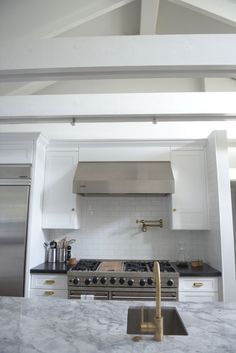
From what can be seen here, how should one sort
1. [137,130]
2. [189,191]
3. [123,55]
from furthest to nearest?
[137,130]
[189,191]
[123,55]

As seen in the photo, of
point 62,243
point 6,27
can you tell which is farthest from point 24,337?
point 6,27

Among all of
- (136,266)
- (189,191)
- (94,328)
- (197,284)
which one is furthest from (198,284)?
(94,328)

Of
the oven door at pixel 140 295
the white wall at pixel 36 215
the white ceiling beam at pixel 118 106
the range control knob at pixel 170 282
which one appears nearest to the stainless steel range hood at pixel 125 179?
the white wall at pixel 36 215

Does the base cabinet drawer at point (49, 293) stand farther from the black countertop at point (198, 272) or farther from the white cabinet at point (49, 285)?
the black countertop at point (198, 272)

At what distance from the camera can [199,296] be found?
291cm

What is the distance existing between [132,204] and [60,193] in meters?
1.06

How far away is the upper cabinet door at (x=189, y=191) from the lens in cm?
331

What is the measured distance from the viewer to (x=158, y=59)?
4.63 ft

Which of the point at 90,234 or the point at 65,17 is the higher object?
the point at 65,17

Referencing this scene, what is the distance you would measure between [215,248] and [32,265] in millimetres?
2250

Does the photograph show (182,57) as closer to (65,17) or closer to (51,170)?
(65,17)

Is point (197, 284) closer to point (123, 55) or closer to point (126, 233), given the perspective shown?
point (126, 233)

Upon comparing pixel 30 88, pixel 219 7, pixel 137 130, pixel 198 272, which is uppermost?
pixel 219 7

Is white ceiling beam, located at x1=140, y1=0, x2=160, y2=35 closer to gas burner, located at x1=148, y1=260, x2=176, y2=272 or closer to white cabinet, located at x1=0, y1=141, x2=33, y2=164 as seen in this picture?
white cabinet, located at x1=0, y1=141, x2=33, y2=164
